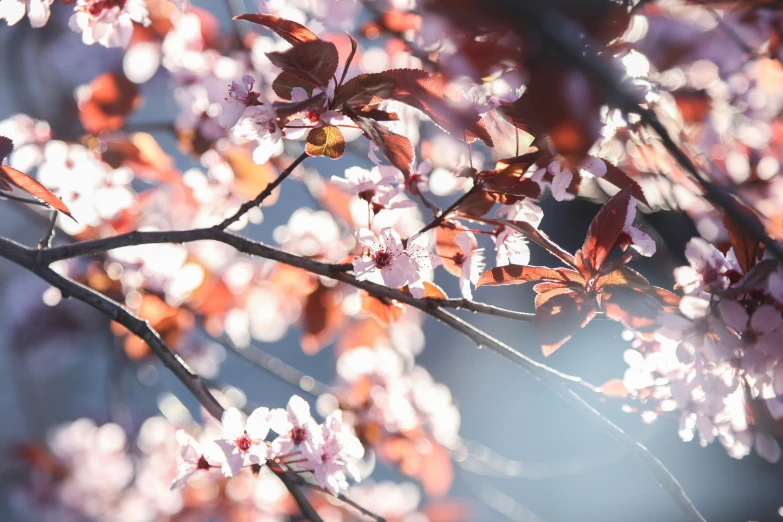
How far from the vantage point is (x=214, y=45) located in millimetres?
1533

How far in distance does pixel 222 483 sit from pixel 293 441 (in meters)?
1.43

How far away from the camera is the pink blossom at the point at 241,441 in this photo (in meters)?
0.70

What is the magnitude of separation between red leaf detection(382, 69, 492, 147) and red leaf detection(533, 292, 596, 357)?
189mm

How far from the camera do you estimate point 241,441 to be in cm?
72

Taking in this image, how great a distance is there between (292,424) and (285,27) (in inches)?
18.6

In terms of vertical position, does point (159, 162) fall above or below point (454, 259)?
above

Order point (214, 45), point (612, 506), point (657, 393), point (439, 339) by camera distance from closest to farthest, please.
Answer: point (657, 393)
point (214, 45)
point (612, 506)
point (439, 339)

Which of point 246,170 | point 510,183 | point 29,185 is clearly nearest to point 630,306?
point 510,183

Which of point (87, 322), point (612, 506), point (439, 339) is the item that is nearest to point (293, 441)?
point (87, 322)

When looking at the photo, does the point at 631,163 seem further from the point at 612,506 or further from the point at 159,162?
the point at 612,506

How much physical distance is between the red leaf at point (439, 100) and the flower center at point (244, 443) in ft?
1.46

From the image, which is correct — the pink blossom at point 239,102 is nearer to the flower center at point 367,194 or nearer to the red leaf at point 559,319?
the flower center at point 367,194

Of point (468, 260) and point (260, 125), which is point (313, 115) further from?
point (468, 260)

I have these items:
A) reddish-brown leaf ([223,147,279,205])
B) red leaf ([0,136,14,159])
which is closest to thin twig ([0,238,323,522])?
red leaf ([0,136,14,159])
